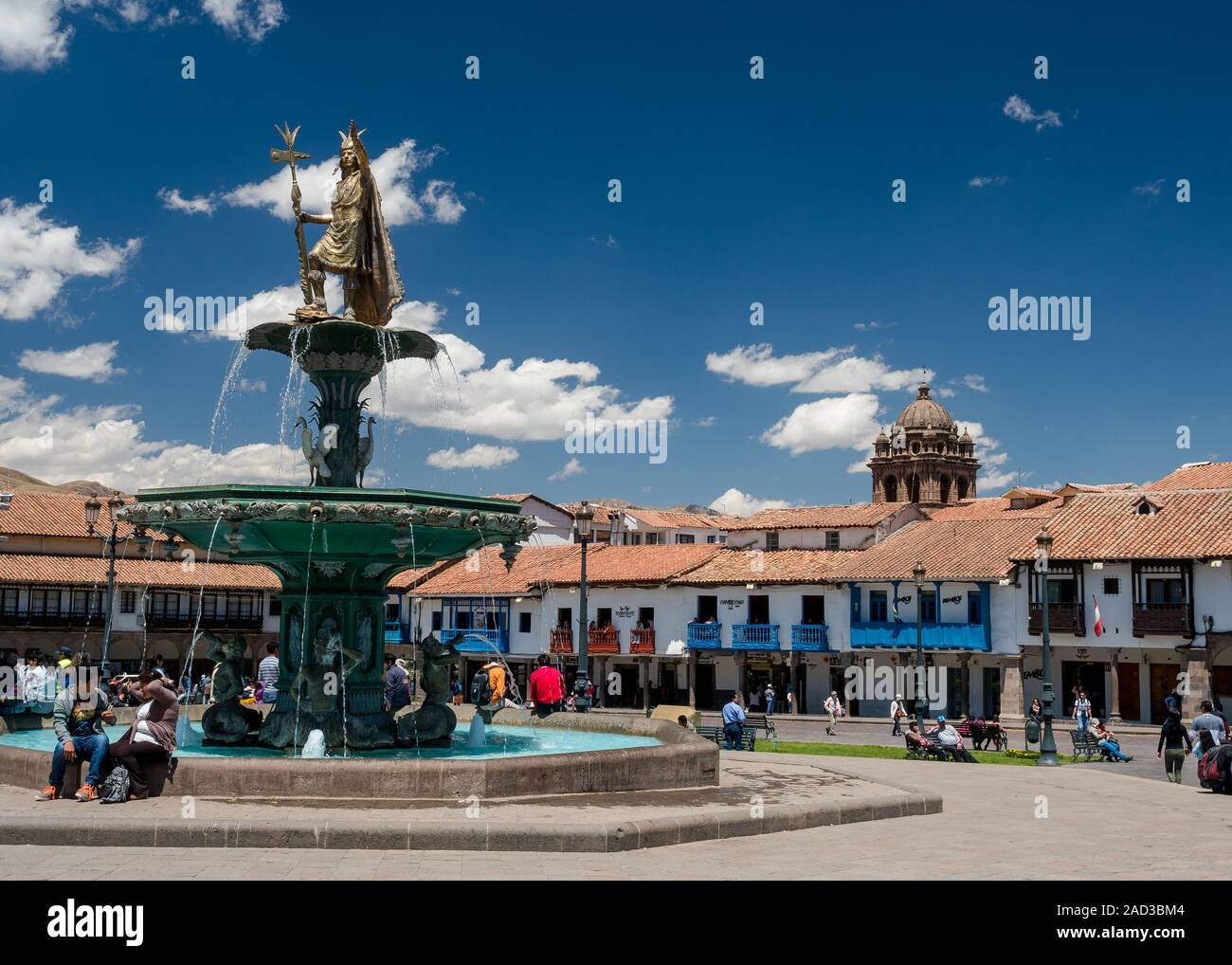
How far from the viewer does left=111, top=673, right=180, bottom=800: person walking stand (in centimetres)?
1065

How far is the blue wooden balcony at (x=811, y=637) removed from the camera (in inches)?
1770

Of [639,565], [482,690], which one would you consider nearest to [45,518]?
[639,565]

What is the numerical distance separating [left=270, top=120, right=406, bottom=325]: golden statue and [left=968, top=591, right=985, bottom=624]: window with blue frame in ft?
101

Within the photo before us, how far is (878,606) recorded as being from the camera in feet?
146

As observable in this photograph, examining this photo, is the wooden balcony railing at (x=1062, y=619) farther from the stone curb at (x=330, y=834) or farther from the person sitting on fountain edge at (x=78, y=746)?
the person sitting on fountain edge at (x=78, y=746)

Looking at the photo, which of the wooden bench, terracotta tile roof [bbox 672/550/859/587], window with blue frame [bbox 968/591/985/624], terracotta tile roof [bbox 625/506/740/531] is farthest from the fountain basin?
terracotta tile roof [bbox 625/506/740/531]

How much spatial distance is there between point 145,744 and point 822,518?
4242 cm

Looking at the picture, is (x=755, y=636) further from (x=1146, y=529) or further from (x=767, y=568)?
(x=1146, y=529)

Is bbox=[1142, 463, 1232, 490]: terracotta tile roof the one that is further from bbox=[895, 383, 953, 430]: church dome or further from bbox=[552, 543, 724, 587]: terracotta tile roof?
bbox=[895, 383, 953, 430]: church dome

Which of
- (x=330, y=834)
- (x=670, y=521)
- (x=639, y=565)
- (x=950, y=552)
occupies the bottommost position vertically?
(x=330, y=834)

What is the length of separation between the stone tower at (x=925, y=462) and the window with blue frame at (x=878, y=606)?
171 ft

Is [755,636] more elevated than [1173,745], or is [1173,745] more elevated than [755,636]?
[755,636]

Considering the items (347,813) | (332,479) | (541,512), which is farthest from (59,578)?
(347,813)

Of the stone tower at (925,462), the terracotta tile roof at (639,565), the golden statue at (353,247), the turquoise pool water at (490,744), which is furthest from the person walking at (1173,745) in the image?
the stone tower at (925,462)
